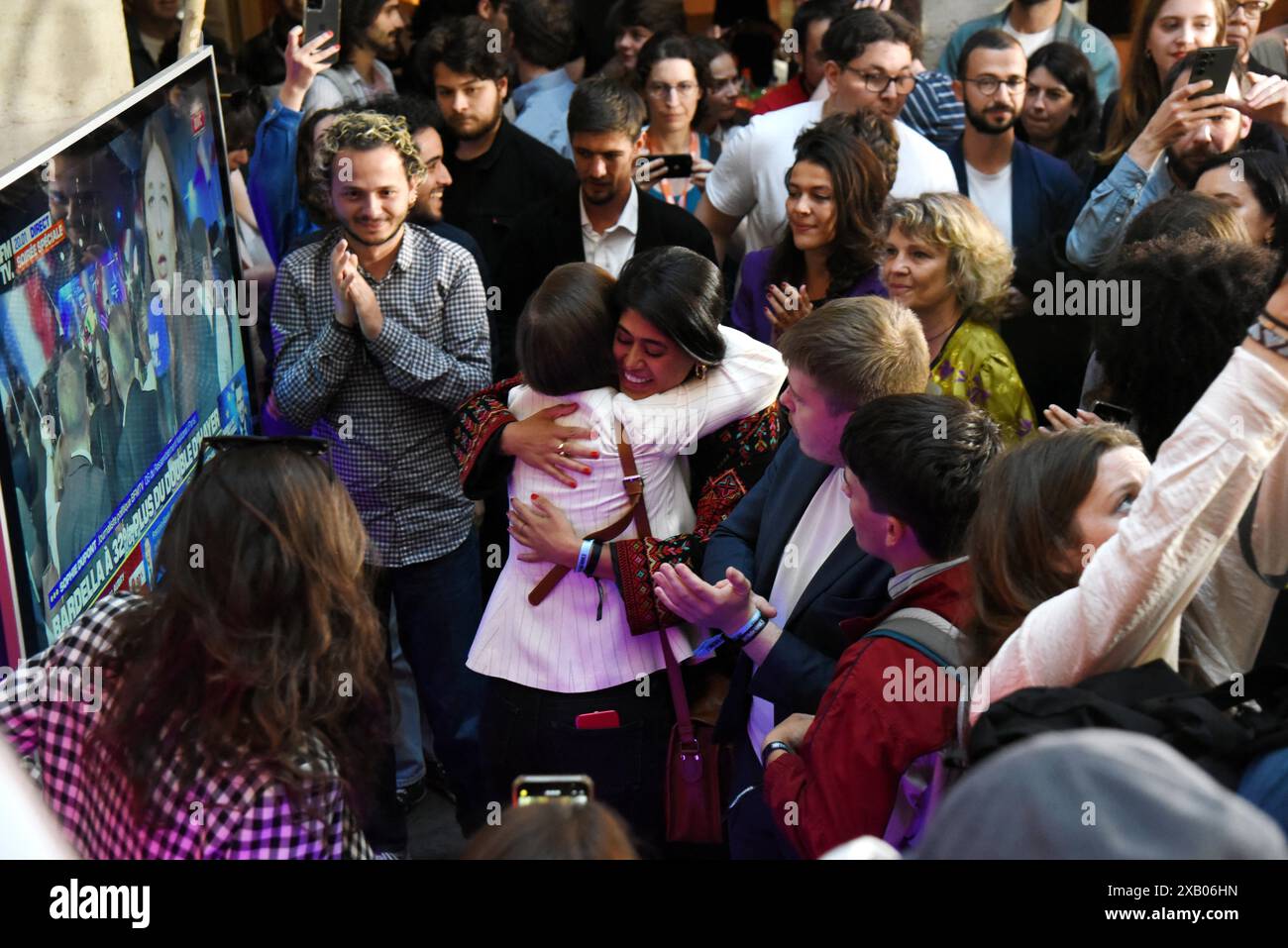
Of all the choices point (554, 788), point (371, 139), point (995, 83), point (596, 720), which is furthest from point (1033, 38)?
point (554, 788)

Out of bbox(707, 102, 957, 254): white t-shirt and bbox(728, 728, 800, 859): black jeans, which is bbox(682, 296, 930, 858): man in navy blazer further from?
bbox(707, 102, 957, 254): white t-shirt

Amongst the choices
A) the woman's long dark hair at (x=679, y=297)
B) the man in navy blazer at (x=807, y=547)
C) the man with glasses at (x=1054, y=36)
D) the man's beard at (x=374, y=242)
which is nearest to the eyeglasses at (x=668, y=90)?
the man with glasses at (x=1054, y=36)

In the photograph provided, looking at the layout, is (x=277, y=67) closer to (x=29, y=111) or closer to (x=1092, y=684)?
(x=29, y=111)

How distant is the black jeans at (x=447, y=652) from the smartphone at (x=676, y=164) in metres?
1.72

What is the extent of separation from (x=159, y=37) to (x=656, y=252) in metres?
4.22

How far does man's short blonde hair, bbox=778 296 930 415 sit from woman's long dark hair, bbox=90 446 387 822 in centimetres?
108

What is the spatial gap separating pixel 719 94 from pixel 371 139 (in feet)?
9.80

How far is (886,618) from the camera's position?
244 centimetres

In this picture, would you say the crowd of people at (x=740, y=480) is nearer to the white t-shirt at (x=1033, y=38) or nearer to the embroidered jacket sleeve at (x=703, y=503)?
the embroidered jacket sleeve at (x=703, y=503)

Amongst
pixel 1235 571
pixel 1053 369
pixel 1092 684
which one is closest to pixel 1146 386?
pixel 1235 571

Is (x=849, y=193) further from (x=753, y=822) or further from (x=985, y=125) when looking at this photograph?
(x=753, y=822)

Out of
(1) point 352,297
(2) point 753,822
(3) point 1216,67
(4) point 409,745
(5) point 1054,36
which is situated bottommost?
(4) point 409,745

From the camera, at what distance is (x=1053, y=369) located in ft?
13.8

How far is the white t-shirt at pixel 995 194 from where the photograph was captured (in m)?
4.82
